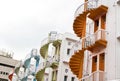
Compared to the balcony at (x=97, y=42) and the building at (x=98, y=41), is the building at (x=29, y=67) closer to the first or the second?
the building at (x=98, y=41)

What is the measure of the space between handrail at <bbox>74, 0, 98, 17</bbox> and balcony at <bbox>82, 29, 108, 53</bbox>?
7.84 ft

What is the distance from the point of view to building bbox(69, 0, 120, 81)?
58.0 feet

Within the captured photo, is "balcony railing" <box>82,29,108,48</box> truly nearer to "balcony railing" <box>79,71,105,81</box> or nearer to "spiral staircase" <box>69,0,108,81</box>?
"spiral staircase" <box>69,0,108,81</box>

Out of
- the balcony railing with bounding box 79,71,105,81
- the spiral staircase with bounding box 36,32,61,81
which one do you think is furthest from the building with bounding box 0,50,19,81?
the balcony railing with bounding box 79,71,105,81

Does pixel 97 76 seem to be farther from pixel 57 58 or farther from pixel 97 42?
pixel 57 58

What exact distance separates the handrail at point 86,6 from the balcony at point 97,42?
7.84 feet

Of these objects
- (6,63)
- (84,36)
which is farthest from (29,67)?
(6,63)

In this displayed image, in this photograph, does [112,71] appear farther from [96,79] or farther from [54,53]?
[54,53]

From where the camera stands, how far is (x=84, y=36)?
2127cm

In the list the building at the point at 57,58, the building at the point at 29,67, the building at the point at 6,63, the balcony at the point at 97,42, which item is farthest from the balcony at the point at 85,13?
A: the building at the point at 6,63

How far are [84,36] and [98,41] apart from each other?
2.88 m

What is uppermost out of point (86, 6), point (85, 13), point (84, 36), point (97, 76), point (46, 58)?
point (86, 6)

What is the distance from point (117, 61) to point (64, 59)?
1265 centimetres

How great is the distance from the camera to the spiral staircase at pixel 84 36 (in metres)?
18.8
